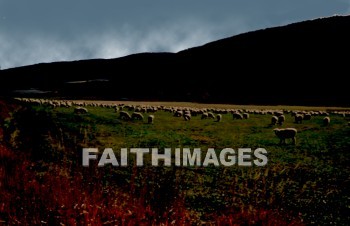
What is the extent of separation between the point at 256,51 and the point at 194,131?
271 feet

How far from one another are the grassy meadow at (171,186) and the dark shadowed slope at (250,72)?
60.6 metres

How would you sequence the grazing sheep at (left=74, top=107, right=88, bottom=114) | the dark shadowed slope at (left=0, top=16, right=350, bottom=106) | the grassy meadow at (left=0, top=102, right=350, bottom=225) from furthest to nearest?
the dark shadowed slope at (left=0, top=16, right=350, bottom=106) → the grazing sheep at (left=74, top=107, right=88, bottom=114) → the grassy meadow at (left=0, top=102, right=350, bottom=225)

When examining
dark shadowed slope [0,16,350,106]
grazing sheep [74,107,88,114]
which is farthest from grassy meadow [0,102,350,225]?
dark shadowed slope [0,16,350,106]

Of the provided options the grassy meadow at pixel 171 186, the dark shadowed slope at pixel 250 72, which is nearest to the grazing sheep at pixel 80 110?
the grassy meadow at pixel 171 186

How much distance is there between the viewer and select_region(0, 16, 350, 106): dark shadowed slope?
79.9 metres

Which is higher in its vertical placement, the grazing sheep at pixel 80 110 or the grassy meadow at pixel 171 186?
the grazing sheep at pixel 80 110

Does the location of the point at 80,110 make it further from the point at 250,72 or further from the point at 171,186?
the point at 250,72

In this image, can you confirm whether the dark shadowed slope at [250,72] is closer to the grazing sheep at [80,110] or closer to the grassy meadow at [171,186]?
the grazing sheep at [80,110]

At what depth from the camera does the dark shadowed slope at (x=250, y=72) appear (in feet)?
262

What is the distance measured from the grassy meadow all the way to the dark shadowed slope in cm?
6058

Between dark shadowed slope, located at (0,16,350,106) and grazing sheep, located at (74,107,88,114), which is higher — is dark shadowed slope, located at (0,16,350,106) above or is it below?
above

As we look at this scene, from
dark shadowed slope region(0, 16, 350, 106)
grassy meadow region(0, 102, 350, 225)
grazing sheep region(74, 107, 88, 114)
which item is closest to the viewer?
grassy meadow region(0, 102, 350, 225)

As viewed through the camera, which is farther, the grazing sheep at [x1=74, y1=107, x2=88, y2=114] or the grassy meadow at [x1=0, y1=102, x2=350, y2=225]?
the grazing sheep at [x1=74, y1=107, x2=88, y2=114]

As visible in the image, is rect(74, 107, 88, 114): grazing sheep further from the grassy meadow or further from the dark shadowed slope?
the dark shadowed slope
